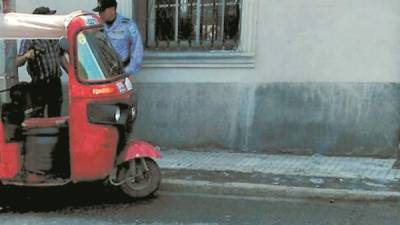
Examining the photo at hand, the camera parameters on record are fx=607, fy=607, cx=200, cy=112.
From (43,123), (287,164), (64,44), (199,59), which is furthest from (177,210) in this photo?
(199,59)

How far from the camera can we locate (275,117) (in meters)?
8.06

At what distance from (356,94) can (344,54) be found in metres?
0.53

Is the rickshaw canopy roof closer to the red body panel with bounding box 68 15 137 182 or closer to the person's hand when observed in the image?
the red body panel with bounding box 68 15 137 182

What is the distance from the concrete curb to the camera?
20.0 feet

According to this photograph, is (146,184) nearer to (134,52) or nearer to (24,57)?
(134,52)

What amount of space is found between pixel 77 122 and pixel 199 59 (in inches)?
119

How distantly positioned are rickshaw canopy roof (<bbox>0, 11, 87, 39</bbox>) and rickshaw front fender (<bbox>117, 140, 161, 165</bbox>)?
4.12ft

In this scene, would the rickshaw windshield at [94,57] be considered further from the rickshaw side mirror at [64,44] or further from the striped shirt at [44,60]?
the striped shirt at [44,60]

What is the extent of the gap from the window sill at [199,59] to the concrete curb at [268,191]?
6.94ft

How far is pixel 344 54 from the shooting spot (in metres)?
7.71

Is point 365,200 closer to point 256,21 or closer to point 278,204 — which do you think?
point 278,204

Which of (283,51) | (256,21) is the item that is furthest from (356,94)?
(256,21)

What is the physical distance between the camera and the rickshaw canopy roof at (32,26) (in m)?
5.62

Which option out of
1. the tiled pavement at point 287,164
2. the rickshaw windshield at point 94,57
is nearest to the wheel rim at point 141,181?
the rickshaw windshield at point 94,57
